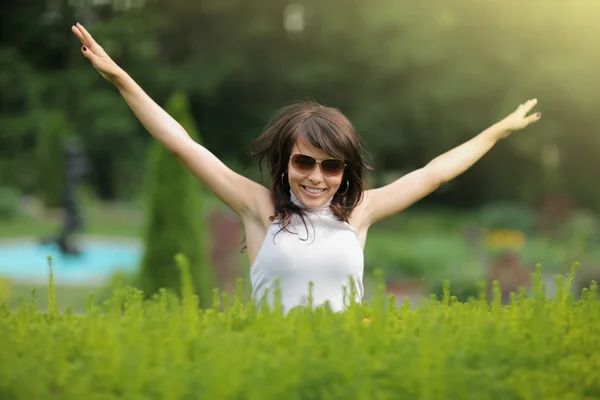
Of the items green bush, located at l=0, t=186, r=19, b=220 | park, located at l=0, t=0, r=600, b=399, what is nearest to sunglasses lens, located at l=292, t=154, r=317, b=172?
park, located at l=0, t=0, r=600, b=399

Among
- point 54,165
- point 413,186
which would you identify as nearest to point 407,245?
point 54,165

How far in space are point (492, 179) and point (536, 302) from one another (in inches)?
1098

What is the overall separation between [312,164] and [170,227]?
267 inches

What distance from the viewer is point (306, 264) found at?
9.60 feet

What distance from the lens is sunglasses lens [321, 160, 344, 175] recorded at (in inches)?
122

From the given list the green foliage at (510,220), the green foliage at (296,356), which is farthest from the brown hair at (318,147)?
the green foliage at (510,220)

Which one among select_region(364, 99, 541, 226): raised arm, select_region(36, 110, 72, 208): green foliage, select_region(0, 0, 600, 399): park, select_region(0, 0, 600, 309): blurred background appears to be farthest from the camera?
select_region(36, 110, 72, 208): green foliage

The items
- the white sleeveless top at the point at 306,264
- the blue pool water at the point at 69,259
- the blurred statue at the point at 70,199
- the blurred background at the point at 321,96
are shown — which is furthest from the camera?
the blurred background at the point at 321,96

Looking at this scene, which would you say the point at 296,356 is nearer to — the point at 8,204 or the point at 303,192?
the point at 303,192

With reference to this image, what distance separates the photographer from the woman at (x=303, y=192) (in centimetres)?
295

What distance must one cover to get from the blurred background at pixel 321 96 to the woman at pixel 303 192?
52.4 ft

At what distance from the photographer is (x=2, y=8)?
3094 cm

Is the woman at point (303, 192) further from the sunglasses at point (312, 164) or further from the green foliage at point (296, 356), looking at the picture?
the green foliage at point (296, 356)

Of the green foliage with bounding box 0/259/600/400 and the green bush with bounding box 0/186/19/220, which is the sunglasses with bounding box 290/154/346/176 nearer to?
the green foliage with bounding box 0/259/600/400
